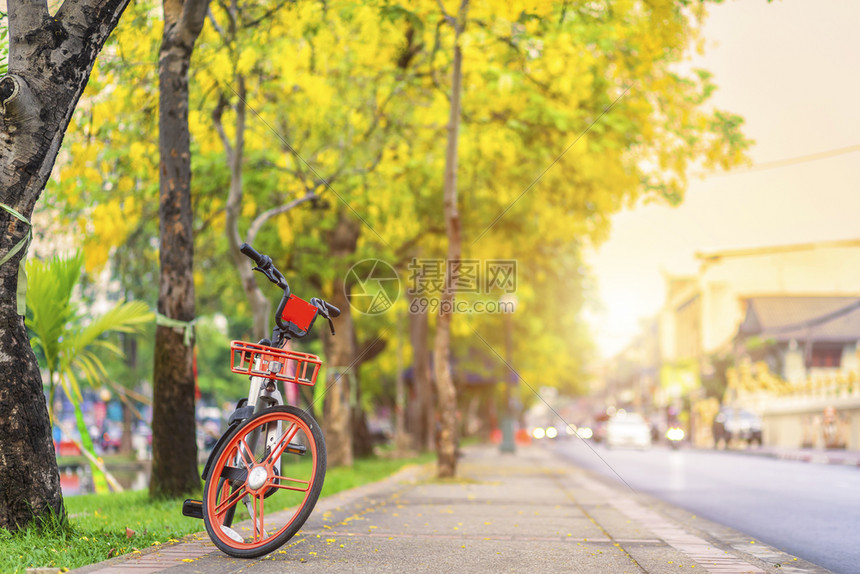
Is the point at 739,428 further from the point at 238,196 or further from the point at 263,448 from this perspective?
the point at 263,448

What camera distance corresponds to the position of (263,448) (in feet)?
18.2

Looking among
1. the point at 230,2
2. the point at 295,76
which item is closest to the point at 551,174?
the point at 295,76

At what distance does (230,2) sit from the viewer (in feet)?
42.2

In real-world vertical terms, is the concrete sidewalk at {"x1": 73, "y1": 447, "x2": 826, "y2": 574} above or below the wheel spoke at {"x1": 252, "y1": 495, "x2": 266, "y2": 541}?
below

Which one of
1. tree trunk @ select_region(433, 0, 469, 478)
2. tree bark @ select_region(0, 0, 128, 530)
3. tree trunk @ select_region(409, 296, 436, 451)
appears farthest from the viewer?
tree trunk @ select_region(409, 296, 436, 451)

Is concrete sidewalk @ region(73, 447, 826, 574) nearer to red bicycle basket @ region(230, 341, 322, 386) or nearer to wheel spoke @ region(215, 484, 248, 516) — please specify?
wheel spoke @ region(215, 484, 248, 516)

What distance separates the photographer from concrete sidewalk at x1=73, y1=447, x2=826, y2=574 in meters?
5.53

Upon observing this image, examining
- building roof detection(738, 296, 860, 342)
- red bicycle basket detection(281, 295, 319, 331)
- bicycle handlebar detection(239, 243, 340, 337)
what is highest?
building roof detection(738, 296, 860, 342)

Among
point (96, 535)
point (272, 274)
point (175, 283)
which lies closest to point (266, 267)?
point (272, 274)

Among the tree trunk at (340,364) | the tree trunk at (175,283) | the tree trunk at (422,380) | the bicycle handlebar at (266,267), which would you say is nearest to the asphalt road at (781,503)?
the bicycle handlebar at (266,267)

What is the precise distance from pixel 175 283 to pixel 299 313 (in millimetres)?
4295

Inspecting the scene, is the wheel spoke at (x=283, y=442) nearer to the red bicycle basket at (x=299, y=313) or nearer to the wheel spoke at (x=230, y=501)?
the wheel spoke at (x=230, y=501)
